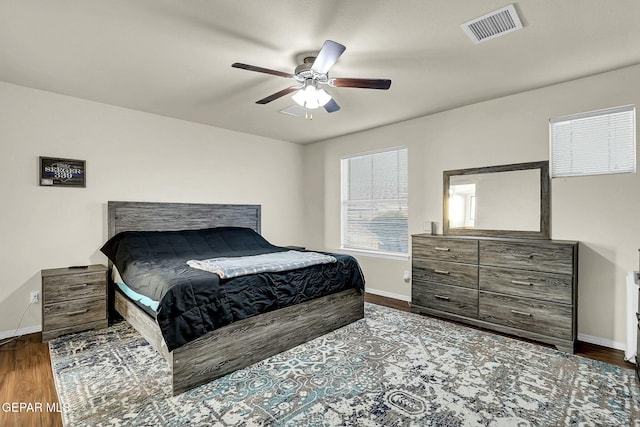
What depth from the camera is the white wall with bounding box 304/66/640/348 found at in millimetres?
2832

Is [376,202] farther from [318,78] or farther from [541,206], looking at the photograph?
[318,78]

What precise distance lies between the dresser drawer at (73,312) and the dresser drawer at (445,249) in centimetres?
347

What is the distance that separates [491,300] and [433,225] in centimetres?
114

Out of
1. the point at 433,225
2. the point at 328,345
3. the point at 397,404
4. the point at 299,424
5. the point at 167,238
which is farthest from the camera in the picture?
the point at 433,225

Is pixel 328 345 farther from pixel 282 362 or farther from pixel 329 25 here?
pixel 329 25

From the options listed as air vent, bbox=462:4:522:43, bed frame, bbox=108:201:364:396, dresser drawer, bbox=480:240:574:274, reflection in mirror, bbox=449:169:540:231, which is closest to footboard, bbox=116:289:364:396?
bed frame, bbox=108:201:364:396

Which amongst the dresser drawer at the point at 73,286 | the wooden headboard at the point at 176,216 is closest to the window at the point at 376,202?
the wooden headboard at the point at 176,216

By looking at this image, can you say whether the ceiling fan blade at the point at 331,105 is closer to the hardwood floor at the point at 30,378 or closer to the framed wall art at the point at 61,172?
the framed wall art at the point at 61,172

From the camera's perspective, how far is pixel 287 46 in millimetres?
2387

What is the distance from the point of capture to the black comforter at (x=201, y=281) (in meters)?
2.19

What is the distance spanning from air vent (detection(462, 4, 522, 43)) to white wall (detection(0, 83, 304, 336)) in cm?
354

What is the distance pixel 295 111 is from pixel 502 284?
2.97 meters

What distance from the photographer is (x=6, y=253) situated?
10.2 feet

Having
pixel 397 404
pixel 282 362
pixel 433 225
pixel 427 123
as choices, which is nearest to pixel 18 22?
pixel 282 362
